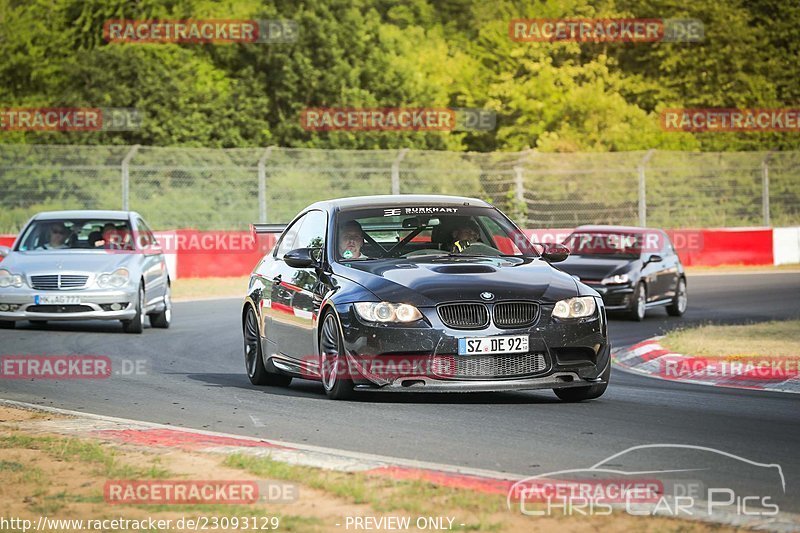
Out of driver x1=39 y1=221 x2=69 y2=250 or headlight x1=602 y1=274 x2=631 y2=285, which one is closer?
driver x1=39 y1=221 x2=69 y2=250

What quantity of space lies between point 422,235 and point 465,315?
160 cm

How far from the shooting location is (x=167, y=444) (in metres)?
8.93

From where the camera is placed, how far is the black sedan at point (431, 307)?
10398mm

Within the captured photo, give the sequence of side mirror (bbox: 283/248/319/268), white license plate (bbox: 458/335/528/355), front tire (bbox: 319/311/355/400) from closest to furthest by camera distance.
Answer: white license plate (bbox: 458/335/528/355), front tire (bbox: 319/311/355/400), side mirror (bbox: 283/248/319/268)

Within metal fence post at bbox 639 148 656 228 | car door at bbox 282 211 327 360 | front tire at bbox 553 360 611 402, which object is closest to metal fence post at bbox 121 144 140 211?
metal fence post at bbox 639 148 656 228

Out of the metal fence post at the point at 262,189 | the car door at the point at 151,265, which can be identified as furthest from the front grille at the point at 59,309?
the metal fence post at the point at 262,189

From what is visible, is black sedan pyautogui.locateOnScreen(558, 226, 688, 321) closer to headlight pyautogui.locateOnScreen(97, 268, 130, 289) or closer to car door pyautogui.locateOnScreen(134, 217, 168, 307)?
car door pyautogui.locateOnScreen(134, 217, 168, 307)

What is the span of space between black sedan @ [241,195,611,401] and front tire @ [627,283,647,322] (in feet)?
33.1

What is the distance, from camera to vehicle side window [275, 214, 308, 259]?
13.0 meters

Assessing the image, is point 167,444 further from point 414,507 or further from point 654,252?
point 654,252

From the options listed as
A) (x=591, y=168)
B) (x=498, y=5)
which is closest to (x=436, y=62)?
(x=498, y=5)

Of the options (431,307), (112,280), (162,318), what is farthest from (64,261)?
(431,307)

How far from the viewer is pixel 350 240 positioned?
11750 millimetres

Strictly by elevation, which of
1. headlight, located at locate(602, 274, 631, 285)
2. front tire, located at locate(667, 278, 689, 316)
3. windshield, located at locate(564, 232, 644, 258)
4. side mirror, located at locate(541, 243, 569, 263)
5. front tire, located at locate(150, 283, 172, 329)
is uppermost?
side mirror, located at locate(541, 243, 569, 263)
